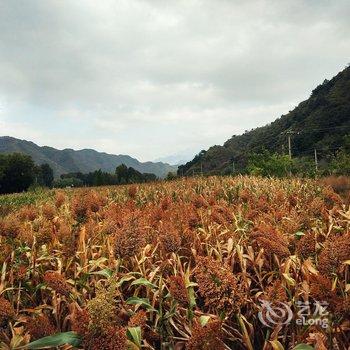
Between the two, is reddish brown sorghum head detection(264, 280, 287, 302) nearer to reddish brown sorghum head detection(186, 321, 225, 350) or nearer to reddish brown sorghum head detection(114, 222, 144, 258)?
reddish brown sorghum head detection(186, 321, 225, 350)

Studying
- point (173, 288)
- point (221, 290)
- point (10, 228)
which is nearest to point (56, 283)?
point (173, 288)

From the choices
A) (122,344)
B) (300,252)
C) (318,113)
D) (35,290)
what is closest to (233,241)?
(300,252)

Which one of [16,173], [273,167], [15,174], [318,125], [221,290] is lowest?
[221,290]

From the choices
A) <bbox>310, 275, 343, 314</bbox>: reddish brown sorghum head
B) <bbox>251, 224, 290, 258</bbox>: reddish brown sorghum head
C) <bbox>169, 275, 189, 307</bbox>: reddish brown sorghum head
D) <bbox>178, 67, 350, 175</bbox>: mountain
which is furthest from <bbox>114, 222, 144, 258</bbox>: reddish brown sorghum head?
<bbox>178, 67, 350, 175</bbox>: mountain

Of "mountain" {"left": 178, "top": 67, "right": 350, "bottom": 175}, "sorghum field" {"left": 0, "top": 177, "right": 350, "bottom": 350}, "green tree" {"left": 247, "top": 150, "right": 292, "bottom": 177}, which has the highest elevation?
"mountain" {"left": 178, "top": 67, "right": 350, "bottom": 175}

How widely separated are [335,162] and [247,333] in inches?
1039

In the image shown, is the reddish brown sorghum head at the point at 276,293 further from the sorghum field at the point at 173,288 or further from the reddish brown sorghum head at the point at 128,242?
the reddish brown sorghum head at the point at 128,242

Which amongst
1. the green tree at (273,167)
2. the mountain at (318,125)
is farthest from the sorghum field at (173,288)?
the mountain at (318,125)

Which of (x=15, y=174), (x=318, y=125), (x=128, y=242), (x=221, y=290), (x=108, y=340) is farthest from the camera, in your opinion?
(x=318, y=125)

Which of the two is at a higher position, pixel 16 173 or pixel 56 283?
pixel 16 173

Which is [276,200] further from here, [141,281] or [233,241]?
[141,281]

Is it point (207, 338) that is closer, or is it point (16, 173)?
point (207, 338)

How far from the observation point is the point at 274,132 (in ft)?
288

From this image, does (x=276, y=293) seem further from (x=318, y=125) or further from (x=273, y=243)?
(x=318, y=125)
